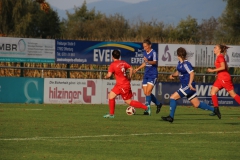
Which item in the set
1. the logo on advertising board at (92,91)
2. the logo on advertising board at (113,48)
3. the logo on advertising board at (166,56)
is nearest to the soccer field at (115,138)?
the logo on advertising board at (92,91)

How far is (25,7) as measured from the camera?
71562mm

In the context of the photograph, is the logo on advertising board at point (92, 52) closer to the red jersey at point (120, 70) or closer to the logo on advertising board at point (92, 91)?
the logo on advertising board at point (92, 91)

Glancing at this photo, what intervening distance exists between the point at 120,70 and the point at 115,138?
5689 mm

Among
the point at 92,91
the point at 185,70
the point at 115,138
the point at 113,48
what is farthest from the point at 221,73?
the point at 113,48

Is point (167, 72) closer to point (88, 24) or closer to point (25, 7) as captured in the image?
point (25, 7)

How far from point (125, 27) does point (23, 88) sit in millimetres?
56903

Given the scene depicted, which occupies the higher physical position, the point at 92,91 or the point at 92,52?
the point at 92,52

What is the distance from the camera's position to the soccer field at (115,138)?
12.3m

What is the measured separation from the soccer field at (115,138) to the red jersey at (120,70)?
1.09 m

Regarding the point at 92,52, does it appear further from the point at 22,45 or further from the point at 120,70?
the point at 120,70

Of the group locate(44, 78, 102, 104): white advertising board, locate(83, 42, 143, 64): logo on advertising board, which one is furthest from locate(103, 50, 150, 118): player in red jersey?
locate(83, 42, 143, 64): logo on advertising board

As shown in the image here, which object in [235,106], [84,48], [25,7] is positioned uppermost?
[25,7]

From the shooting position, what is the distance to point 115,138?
14.9 m

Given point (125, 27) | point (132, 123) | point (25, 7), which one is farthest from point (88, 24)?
point (132, 123)
